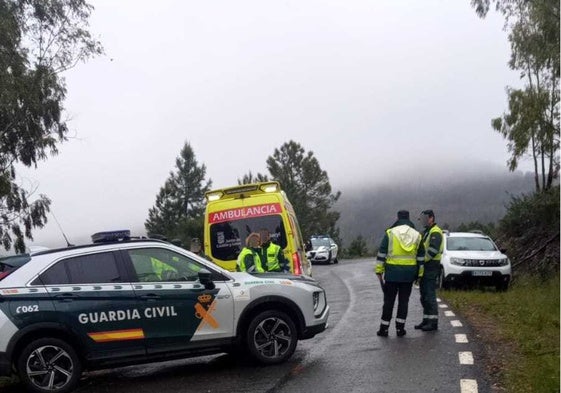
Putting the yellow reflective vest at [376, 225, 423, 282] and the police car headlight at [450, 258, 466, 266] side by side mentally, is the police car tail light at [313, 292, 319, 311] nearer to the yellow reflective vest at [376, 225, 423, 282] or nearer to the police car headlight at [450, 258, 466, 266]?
the yellow reflective vest at [376, 225, 423, 282]

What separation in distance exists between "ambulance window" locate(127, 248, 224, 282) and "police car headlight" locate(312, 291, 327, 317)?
4.13 feet

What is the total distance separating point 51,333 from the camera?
7.14 metres

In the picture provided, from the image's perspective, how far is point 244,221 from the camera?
12.5 metres

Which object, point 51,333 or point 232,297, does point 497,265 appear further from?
point 51,333

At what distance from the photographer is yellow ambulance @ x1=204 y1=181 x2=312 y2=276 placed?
1238 centimetres

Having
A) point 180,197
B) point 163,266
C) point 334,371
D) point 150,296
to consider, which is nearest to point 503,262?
A: point 334,371

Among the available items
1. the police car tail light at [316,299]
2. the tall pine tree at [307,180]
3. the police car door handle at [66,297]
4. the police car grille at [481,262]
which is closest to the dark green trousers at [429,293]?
the police car tail light at [316,299]

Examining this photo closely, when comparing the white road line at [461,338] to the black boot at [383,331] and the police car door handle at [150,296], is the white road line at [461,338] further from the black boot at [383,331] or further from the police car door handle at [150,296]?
the police car door handle at [150,296]

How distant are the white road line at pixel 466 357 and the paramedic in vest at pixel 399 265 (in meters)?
1.60

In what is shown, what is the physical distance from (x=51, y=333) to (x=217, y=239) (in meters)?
5.75

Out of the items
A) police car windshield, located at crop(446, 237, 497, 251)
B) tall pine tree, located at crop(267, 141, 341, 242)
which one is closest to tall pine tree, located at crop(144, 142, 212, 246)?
tall pine tree, located at crop(267, 141, 341, 242)

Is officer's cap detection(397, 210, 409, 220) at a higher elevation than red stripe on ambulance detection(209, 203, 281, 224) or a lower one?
lower

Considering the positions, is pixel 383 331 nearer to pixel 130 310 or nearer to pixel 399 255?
pixel 399 255

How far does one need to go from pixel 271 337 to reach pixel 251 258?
8.03 ft
